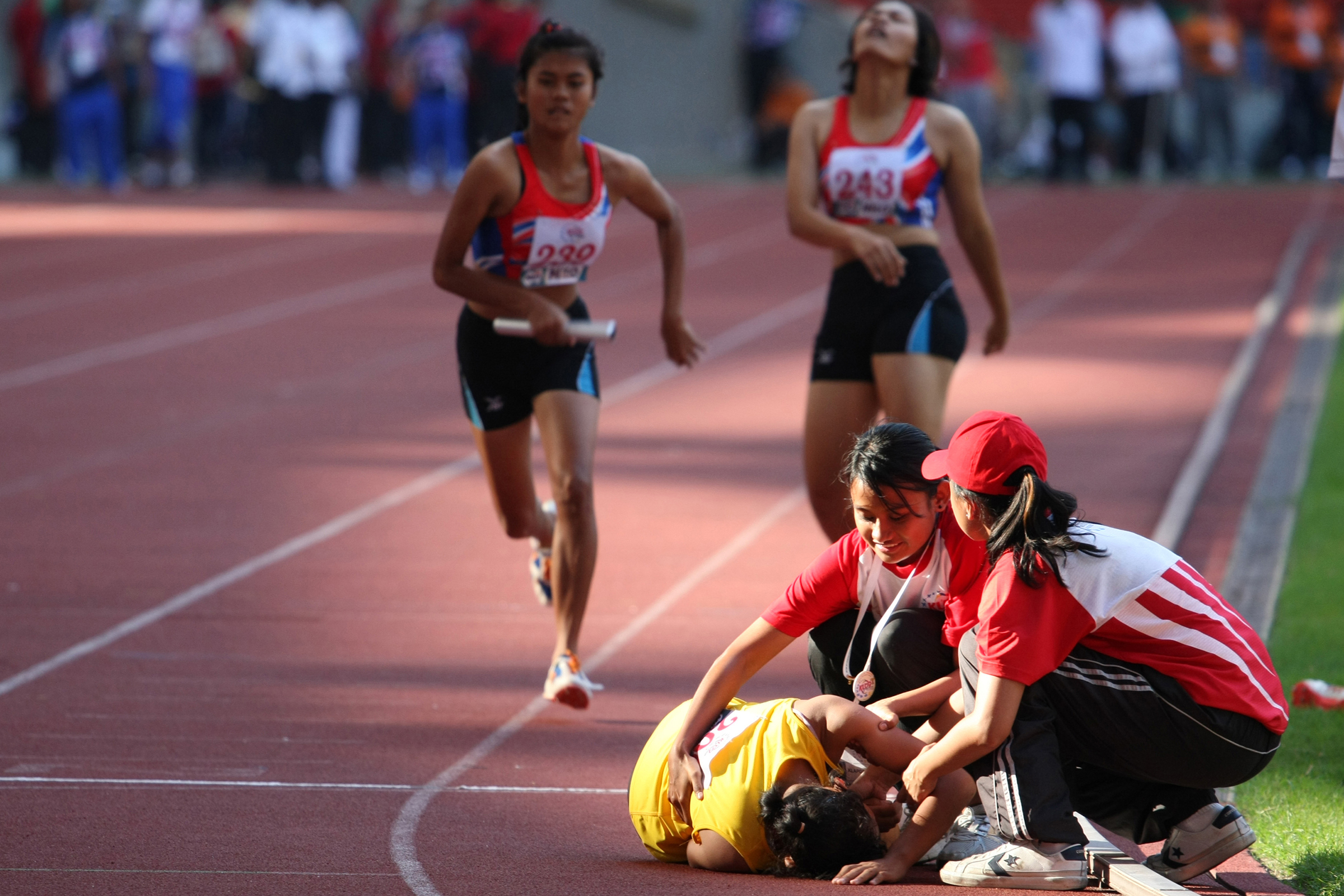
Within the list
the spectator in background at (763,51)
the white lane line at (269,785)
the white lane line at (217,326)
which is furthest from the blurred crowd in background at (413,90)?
the white lane line at (269,785)

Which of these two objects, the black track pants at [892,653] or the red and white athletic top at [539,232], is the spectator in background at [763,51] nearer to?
the red and white athletic top at [539,232]

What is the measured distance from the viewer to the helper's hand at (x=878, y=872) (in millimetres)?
4344

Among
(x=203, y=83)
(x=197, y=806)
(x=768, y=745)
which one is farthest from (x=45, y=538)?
(x=203, y=83)

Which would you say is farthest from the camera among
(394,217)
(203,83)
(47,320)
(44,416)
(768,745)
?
(203,83)

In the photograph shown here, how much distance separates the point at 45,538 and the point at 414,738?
11.9ft

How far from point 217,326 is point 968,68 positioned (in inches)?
518

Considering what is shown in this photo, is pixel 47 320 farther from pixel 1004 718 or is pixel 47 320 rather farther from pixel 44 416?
pixel 1004 718

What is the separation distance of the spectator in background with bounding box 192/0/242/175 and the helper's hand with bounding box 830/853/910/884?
2214 centimetres

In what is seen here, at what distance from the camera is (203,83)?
994 inches

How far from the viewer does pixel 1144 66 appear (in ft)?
84.3

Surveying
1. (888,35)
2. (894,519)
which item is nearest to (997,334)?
(888,35)

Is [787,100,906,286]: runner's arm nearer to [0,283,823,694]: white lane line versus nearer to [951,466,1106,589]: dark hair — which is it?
[951,466,1106,589]: dark hair

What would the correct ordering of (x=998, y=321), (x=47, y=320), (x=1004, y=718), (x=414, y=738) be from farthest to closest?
(x=47, y=320), (x=998, y=321), (x=414, y=738), (x=1004, y=718)

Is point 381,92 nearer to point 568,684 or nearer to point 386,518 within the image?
point 386,518
